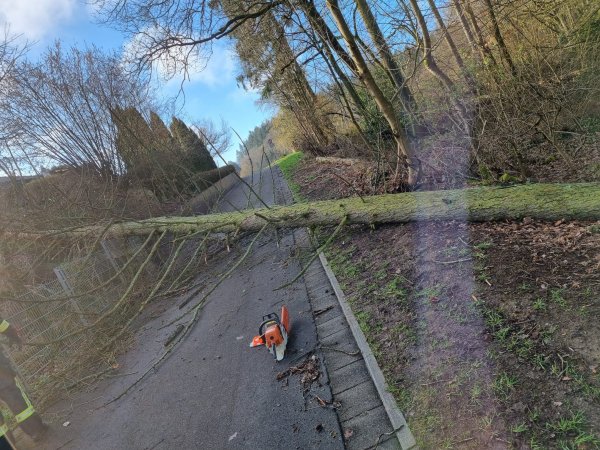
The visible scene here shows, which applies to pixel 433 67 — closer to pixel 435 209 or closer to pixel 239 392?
pixel 435 209

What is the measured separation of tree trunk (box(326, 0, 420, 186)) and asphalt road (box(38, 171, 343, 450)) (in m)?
2.65

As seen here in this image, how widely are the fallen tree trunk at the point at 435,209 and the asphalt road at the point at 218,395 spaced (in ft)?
3.93

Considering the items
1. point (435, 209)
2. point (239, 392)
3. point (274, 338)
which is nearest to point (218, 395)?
point (239, 392)

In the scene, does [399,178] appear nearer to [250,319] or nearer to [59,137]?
[250,319]

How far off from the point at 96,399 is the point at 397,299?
4.54 m

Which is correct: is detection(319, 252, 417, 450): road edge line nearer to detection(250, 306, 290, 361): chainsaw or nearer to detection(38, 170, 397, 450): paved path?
detection(38, 170, 397, 450): paved path

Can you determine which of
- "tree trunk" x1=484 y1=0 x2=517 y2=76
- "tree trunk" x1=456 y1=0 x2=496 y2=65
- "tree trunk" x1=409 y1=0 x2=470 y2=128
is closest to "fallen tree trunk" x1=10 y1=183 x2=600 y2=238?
"tree trunk" x1=409 y1=0 x2=470 y2=128

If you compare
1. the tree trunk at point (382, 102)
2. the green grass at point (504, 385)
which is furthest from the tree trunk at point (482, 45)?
the green grass at point (504, 385)

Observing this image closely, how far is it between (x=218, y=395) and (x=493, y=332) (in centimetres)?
286

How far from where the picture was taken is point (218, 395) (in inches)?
171

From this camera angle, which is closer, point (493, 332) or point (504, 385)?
point (504, 385)

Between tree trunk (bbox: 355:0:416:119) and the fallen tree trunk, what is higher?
tree trunk (bbox: 355:0:416:119)

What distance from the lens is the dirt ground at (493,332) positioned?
95.0 inches

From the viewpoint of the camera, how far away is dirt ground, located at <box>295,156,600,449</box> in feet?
7.91
